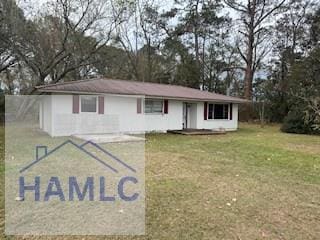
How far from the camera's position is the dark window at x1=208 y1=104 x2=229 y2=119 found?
1897 cm

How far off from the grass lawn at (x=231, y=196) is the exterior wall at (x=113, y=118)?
5.41 metres

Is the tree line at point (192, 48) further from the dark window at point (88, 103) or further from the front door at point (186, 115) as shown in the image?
the dark window at point (88, 103)

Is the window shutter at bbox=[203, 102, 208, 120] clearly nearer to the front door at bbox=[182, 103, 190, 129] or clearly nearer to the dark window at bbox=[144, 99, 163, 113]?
the front door at bbox=[182, 103, 190, 129]

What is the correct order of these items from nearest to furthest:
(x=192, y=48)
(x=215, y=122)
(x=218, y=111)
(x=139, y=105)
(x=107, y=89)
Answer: (x=107, y=89) < (x=139, y=105) < (x=215, y=122) < (x=218, y=111) < (x=192, y=48)

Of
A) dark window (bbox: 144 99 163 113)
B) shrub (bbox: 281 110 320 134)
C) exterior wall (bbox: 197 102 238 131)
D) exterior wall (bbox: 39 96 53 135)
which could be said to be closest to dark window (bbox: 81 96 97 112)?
exterior wall (bbox: 39 96 53 135)

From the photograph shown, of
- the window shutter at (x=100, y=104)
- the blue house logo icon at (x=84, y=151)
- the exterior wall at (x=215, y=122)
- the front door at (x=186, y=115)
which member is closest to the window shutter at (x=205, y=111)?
the exterior wall at (x=215, y=122)

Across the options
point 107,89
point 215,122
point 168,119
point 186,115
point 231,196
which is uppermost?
point 107,89

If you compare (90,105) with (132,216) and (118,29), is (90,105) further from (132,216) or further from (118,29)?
(118,29)

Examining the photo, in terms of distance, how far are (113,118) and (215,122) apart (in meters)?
7.12

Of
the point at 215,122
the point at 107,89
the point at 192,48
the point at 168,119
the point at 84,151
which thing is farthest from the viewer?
the point at 192,48

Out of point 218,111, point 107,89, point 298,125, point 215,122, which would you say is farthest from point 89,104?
point 298,125

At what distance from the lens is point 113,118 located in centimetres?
1490

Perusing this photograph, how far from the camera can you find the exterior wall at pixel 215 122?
18359 mm

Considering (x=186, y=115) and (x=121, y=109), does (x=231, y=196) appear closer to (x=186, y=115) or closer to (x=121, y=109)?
(x=121, y=109)
